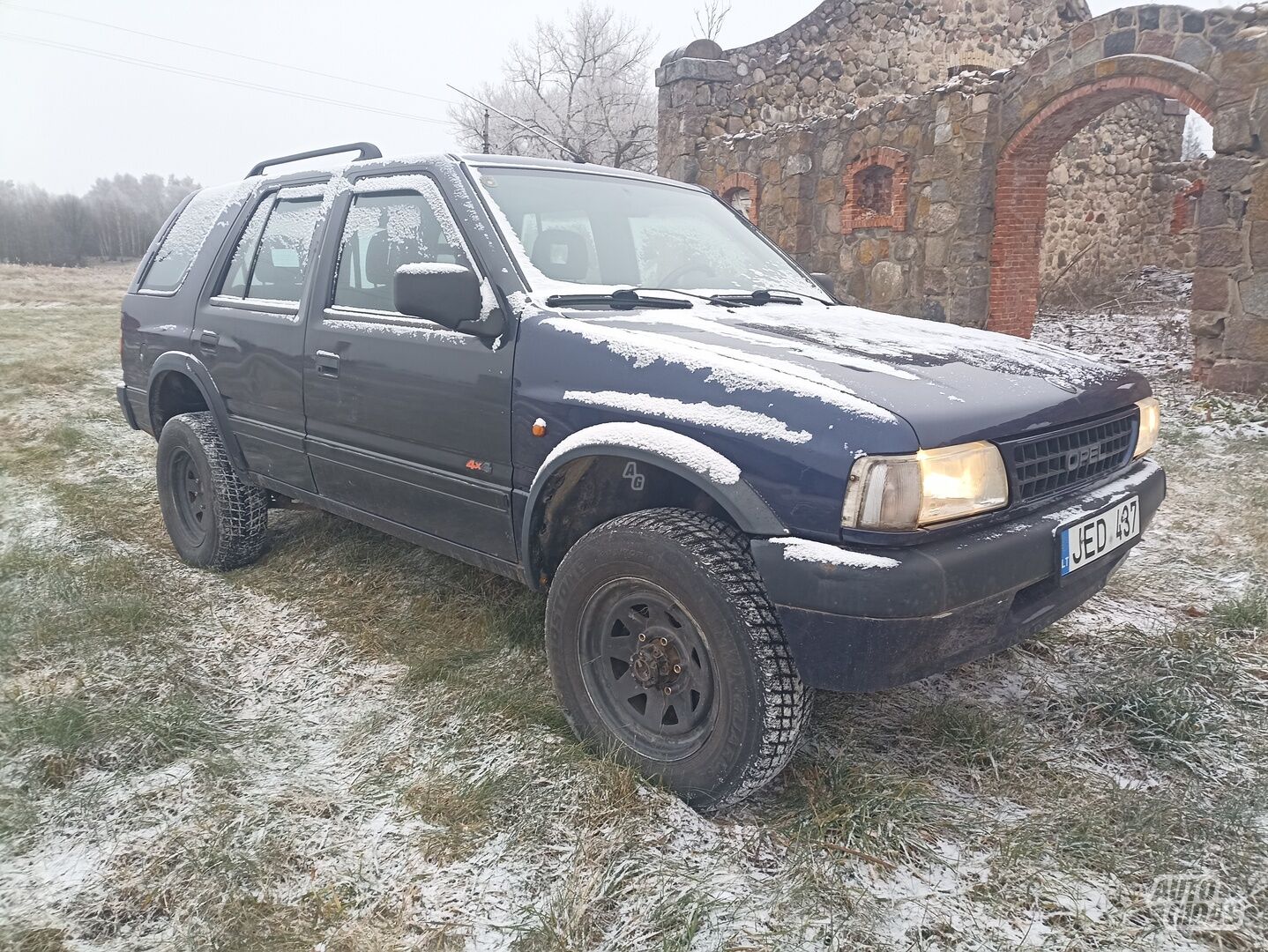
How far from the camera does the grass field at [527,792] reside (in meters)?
1.98

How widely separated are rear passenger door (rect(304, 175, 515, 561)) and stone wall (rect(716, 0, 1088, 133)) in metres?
12.3

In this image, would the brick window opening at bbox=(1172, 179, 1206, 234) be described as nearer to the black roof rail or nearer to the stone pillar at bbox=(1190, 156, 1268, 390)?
the stone pillar at bbox=(1190, 156, 1268, 390)

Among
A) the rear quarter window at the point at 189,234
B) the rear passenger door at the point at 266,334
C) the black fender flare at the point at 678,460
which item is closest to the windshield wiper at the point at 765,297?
the black fender flare at the point at 678,460

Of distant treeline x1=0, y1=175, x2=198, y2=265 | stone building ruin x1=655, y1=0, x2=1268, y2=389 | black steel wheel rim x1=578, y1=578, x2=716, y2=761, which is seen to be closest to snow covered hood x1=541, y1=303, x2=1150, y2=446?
black steel wheel rim x1=578, y1=578, x2=716, y2=761

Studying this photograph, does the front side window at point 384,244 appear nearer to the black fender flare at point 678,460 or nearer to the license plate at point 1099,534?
the black fender flare at point 678,460

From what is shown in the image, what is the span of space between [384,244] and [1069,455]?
2.38m

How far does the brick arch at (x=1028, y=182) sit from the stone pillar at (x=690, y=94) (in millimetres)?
6180

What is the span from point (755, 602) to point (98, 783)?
1.87 m

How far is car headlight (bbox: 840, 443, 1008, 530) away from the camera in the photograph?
2.00 metres


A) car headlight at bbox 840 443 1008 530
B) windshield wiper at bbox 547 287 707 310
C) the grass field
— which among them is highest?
windshield wiper at bbox 547 287 707 310

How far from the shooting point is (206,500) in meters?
4.16

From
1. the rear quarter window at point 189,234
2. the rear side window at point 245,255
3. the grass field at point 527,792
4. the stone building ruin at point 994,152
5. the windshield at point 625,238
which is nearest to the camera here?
the grass field at point 527,792

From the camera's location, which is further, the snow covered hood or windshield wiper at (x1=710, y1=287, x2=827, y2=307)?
windshield wiper at (x1=710, y1=287, x2=827, y2=307)

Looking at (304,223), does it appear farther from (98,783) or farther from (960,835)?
(960,835)
